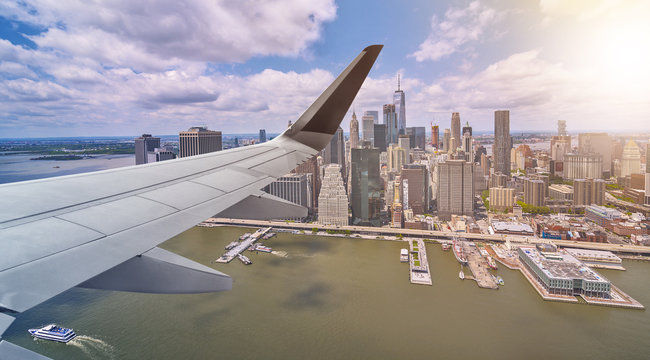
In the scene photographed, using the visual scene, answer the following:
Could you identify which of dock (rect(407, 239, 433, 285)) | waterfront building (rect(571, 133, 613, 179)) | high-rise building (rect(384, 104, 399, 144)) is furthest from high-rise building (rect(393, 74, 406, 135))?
dock (rect(407, 239, 433, 285))

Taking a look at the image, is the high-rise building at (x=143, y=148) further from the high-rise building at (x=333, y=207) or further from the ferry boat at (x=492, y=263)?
the ferry boat at (x=492, y=263)

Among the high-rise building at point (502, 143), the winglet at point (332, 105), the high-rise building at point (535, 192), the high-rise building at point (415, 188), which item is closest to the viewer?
the winglet at point (332, 105)

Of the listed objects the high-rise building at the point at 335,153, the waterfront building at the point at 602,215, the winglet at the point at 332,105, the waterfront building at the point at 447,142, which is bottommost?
the waterfront building at the point at 602,215

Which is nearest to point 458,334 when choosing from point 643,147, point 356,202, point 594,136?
point 356,202

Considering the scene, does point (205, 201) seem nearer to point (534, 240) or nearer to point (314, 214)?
point (534, 240)

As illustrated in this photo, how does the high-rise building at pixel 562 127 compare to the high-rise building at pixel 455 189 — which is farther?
the high-rise building at pixel 562 127

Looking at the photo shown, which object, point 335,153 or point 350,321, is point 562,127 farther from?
point 350,321

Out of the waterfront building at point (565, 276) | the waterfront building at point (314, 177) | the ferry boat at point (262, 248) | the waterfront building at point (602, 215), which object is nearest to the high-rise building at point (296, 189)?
the waterfront building at point (314, 177)
